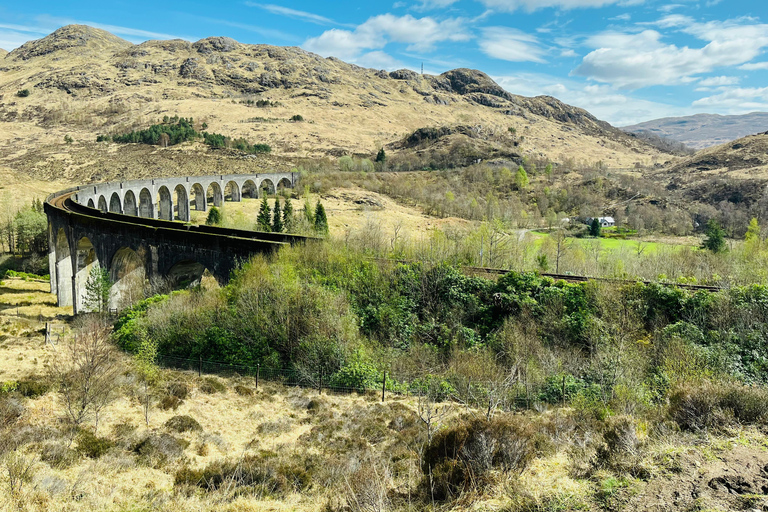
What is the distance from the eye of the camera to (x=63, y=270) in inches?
1607

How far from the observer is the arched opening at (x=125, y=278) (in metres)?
33.6

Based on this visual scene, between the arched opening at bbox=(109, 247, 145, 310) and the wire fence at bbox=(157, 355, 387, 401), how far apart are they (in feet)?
45.5

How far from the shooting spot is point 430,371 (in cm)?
2044

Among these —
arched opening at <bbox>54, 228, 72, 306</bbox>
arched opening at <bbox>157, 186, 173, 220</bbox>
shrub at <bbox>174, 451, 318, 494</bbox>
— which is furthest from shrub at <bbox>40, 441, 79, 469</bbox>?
arched opening at <bbox>157, 186, 173, 220</bbox>

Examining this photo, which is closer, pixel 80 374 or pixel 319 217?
pixel 80 374

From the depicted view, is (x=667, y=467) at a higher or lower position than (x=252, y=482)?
higher

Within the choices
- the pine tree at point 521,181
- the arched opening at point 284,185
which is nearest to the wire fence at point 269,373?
the arched opening at point 284,185

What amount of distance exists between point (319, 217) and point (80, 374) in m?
40.9

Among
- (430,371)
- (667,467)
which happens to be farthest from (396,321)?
(667,467)

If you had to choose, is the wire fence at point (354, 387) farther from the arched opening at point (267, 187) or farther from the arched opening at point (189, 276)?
the arched opening at point (267, 187)

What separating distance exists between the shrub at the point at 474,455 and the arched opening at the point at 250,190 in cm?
8684

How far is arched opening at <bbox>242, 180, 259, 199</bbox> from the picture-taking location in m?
92.2

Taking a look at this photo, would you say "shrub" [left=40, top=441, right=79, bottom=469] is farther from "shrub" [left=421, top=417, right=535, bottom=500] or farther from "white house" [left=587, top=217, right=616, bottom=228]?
"white house" [left=587, top=217, right=616, bottom=228]

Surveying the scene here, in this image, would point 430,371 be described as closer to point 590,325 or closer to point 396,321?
point 396,321
